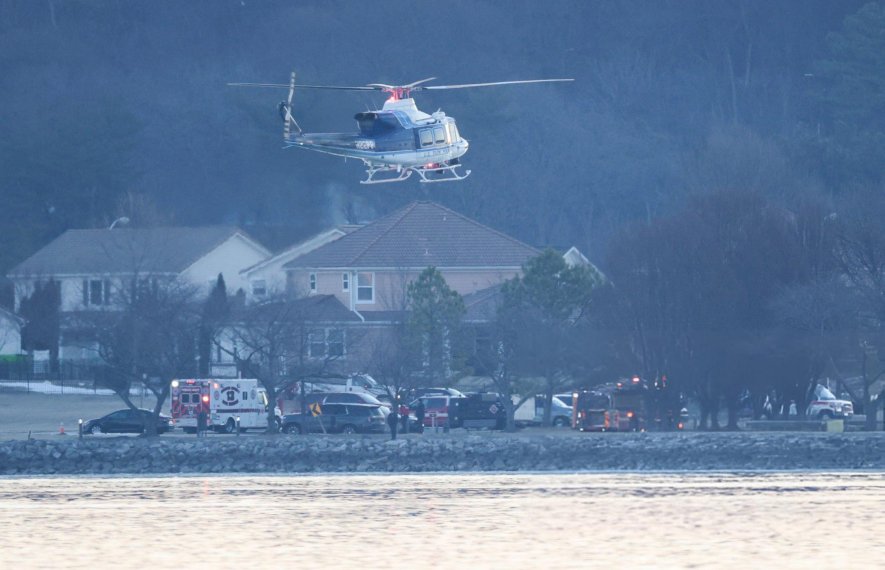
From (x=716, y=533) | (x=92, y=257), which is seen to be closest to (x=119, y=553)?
(x=716, y=533)

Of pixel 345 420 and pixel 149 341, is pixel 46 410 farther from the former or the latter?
pixel 345 420

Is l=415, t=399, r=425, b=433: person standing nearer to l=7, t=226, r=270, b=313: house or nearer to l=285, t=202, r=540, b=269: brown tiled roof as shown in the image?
l=285, t=202, r=540, b=269: brown tiled roof

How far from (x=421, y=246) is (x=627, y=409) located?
23.0 meters

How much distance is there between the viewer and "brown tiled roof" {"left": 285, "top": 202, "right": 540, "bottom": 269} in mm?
69812

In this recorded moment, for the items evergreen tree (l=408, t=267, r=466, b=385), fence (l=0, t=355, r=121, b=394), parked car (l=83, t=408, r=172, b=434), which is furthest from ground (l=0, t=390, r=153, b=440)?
evergreen tree (l=408, t=267, r=466, b=385)

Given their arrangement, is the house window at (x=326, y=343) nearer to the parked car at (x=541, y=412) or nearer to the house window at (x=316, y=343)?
the house window at (x=316, y=343)

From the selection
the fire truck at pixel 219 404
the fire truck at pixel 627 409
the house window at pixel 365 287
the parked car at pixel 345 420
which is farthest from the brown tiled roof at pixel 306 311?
the fire truck at pixel 627 409

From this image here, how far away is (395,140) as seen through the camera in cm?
4041

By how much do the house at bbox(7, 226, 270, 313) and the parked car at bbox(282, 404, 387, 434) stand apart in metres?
24.1

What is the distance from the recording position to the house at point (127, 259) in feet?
247

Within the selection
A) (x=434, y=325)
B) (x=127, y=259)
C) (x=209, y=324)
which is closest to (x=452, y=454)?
(x=434, y=325)

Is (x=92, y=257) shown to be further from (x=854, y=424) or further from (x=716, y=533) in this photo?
(x=716, y=533)

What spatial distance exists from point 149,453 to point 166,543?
52.6 feet

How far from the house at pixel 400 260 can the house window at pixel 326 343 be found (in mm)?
10179
